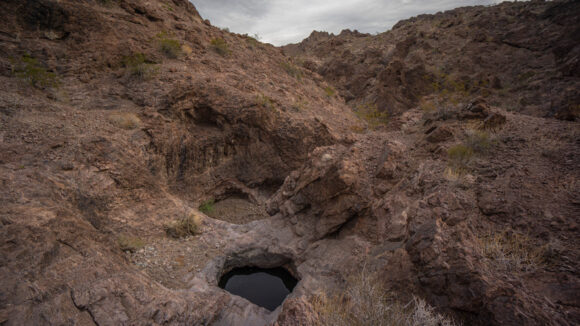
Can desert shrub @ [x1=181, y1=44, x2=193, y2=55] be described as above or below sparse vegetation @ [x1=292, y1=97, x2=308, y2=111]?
above

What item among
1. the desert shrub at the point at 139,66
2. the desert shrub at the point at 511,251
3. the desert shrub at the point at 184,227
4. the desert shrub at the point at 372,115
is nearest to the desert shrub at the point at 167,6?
the desert shrub at the point at 139,66

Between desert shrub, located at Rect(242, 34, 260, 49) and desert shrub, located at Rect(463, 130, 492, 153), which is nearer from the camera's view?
desert shrub, located at Rect(463, 130, 492, 153)

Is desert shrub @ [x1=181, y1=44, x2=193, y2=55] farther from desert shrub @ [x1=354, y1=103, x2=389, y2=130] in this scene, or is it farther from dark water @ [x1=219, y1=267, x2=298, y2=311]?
desert shrub @ [x1=354, y1=103, x2=389, y2=130]

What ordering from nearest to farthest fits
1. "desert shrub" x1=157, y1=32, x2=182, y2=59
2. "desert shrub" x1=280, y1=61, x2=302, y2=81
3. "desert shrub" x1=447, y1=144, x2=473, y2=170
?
1. "desert shrub" x1=447, y1=144, x2=473, y2=170
2. "desert shrub" x1=157, y1=32, x2=182, y2=59
3. "desert shrub" x1=280, y1=61, x2=302, y2=81

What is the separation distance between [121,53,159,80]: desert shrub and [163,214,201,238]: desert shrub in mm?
4482

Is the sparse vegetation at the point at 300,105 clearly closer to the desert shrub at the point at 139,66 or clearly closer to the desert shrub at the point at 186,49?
the desert shrub at the point at 186,49

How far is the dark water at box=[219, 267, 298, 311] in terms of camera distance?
17.2 feet

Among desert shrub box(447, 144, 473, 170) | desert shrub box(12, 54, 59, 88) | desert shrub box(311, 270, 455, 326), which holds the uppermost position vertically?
desert shrub box(12, 54, 59, 88)

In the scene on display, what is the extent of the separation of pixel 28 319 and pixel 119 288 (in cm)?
88

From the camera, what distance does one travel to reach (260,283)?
5637 mm

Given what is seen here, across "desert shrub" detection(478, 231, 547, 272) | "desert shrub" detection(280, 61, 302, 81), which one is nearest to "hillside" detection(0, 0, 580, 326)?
"desert shrub" detection(478, 231, 547, 272)

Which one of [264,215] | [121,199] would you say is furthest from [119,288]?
[264,215]

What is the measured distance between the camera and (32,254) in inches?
103

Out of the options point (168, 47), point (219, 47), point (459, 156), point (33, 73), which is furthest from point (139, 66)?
point (459, 156)
